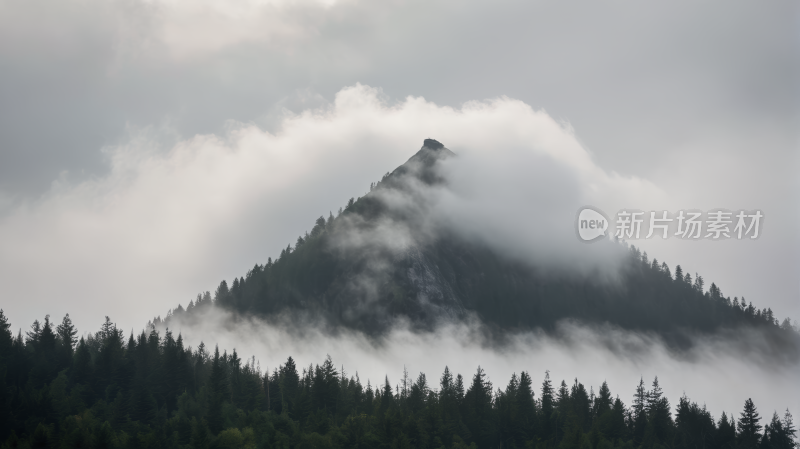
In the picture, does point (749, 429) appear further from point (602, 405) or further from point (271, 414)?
point (271, 414)

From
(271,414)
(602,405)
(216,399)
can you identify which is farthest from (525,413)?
(216,399)

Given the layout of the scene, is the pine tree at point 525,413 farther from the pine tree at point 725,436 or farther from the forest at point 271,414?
the pine tree at point 725,436

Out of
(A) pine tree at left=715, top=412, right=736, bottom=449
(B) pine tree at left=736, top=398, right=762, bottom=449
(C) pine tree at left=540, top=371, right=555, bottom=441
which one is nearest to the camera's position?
(B) pine tree at left=736, top=398, right=762, bottom=449

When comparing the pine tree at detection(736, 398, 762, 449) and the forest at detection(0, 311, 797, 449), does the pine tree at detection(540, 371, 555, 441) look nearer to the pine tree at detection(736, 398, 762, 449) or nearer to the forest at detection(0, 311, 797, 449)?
the forest at detection(0, 311, 797, 449)

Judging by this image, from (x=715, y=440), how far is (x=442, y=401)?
6545 centimetres

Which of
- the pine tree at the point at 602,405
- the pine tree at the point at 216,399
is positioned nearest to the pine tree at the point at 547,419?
the pine tree at the point at 602,405

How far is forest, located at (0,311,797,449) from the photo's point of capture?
141 metres

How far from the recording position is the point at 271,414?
165375 millimetres

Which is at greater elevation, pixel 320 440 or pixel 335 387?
pixel 335 387

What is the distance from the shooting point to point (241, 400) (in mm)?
178375

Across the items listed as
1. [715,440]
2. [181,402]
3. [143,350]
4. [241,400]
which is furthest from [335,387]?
[715,440]

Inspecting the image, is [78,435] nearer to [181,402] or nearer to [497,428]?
[181,402]

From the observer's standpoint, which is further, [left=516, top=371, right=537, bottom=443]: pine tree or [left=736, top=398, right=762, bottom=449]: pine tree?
[left=516, top=371, right=537, bottom=443]: pine tree

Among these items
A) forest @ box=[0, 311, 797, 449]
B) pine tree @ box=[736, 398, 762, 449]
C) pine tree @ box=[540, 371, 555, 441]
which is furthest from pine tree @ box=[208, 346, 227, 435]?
pine tree @ box=[736, 398, 762, 449]
